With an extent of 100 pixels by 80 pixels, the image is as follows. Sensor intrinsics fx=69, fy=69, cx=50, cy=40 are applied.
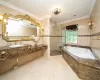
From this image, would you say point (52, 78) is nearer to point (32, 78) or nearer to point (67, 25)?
point (32, 78)

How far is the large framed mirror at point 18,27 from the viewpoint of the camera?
242cm

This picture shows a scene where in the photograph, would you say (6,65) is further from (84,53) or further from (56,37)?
(56,37)

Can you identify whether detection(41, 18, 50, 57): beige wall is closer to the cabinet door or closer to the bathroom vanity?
the bathroom vanity

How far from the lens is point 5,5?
2.43m

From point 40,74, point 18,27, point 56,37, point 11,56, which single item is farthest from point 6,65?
point 56,37

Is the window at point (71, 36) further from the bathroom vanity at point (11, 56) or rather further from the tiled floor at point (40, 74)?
the bathroom vanity at point (11, 56)

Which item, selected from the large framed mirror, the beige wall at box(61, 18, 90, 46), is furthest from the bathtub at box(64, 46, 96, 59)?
the large framed mirror

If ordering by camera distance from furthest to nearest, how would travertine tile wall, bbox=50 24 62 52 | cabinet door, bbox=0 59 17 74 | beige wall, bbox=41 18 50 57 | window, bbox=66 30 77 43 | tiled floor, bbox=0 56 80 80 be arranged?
1. travertine tile wall, bbox=50 24 62 52
2. window, bbox=66 30 77 43
3. beige wall, bbox=41 18 50 57
4. cabinet door, bbox=0 59 17 74
5. tiled floor, bbox=0 56 80 80

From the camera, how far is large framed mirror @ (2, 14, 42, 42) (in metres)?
2.42

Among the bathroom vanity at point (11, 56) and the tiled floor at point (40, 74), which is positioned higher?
the bathroom vanity at point (11, 56)

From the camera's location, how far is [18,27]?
9.27 feet

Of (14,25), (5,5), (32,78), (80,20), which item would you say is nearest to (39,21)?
(14,25)

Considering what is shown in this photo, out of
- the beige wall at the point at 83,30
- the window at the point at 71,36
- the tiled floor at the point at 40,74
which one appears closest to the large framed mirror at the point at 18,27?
the tiled floor at the point at 40,74

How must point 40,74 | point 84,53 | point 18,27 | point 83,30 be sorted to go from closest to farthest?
point 40,74, point 18,27, point 84,53, point 83,30
